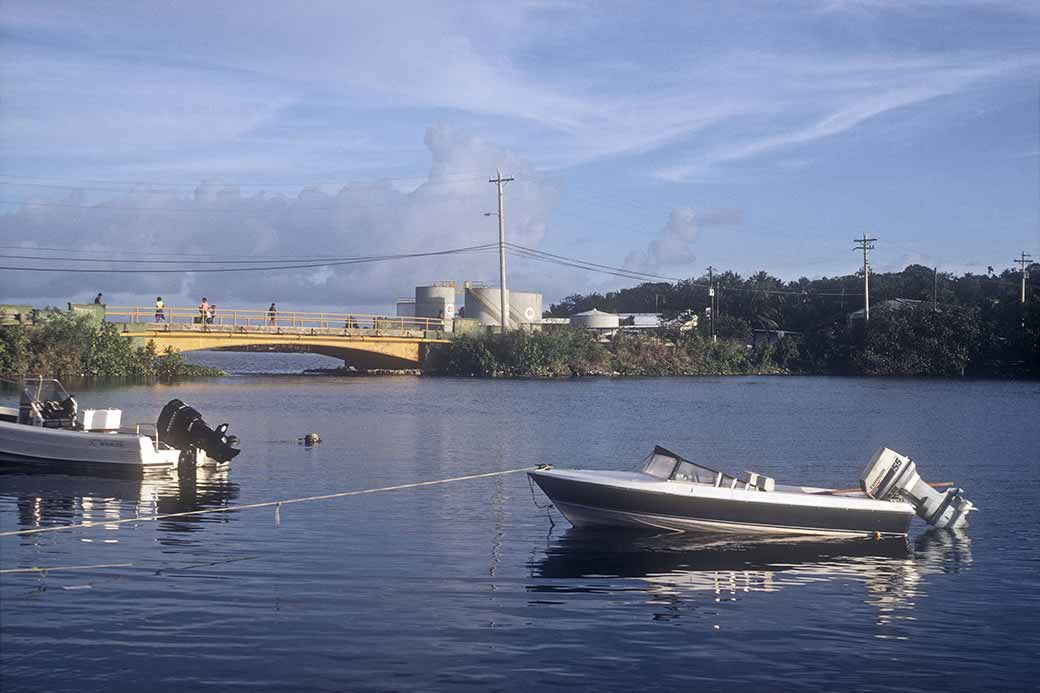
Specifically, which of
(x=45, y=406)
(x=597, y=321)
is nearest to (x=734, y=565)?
(x=45, y=406)

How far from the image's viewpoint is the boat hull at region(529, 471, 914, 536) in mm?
20266

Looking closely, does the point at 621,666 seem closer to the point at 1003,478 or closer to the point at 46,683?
the point at 46,683

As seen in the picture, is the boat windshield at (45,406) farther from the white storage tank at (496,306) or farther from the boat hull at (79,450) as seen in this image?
the white storage tank at (496,306)

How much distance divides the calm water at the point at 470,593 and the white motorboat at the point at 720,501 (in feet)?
1.53

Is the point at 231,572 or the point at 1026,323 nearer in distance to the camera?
the point at 231,572

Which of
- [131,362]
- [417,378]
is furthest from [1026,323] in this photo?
[131,362]

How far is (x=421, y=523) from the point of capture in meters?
21.9

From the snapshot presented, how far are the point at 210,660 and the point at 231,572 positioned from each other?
14.8 ft

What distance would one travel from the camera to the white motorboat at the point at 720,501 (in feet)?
66.6

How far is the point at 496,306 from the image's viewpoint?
405ft

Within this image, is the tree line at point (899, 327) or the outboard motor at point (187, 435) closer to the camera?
the outboard motor at point (187, 435)

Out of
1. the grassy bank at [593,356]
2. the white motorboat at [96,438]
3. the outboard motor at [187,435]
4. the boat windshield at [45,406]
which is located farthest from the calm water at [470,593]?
the grassy bank at [593,356]

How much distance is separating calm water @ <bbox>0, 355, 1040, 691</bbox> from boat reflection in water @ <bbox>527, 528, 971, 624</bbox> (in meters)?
0.07

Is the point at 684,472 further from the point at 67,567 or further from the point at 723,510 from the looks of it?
the point at 67,567
